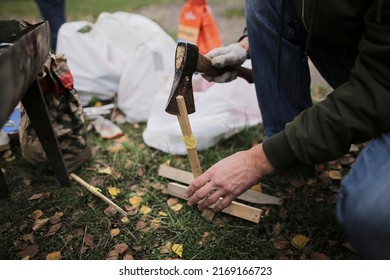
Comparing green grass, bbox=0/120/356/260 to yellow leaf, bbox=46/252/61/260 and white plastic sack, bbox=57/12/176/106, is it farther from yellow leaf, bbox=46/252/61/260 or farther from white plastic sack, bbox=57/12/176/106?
white plastic sack, bbox=57/12/176/106

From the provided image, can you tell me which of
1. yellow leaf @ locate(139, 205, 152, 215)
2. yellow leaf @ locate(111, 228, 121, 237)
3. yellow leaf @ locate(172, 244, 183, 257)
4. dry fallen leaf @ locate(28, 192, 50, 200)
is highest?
dry fallen leaf @ locate(28, 192, 50, 200)

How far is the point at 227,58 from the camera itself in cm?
166

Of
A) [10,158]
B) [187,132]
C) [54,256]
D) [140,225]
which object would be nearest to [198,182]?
[187,132]

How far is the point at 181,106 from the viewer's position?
147 cm

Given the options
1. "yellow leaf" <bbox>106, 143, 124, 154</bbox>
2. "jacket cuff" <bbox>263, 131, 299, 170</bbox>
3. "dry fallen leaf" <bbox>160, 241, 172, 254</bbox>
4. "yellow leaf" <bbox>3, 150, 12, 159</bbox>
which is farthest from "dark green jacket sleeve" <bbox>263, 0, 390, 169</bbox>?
"yellow leaf" <bbox>3, 150, 12, 159</bbox>

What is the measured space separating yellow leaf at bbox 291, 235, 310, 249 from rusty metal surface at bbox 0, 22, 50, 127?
1242 millimetres

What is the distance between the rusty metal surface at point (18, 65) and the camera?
1.01 m

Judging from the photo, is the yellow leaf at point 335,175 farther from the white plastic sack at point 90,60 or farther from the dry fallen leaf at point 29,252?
the white plastic sack at point 90,60

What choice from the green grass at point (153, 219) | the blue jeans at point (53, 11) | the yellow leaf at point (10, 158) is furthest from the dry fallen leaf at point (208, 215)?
the blue jeans at point (53, 11)

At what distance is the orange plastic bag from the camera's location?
8.96 ft

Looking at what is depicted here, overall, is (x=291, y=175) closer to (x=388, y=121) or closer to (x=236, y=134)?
(x=236, y=134)

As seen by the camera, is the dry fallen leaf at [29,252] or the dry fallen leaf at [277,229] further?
the dry fallen leaf at [277,229]

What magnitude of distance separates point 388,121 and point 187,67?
2.56ft

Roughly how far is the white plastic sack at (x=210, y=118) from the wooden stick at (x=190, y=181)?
0.23 meters
